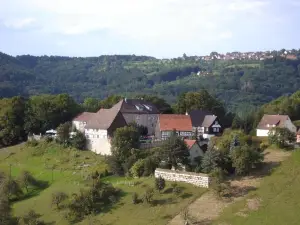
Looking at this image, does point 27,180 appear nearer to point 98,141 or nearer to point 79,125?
point 98,141

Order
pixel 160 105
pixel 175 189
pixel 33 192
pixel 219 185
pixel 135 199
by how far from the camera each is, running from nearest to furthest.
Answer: pixel 219 185, pixel 135 199, pixel 175 189, pixel 33 192, pixel 160 105

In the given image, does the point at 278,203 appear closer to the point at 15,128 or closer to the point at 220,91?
the point at 15,128

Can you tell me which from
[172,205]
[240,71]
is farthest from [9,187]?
[240,71]

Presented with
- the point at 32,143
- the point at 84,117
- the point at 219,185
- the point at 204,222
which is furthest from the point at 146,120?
the point at 204,222

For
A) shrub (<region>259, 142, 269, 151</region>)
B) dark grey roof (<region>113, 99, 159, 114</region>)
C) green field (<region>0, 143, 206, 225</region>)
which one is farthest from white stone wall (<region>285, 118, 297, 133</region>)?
dark grey roof (<region>113, 99, 159, 114</region>)

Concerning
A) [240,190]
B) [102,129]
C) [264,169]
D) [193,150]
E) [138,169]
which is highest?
[102,129]

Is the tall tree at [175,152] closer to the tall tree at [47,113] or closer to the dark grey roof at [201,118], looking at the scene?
the dark grey roof at [201,118]

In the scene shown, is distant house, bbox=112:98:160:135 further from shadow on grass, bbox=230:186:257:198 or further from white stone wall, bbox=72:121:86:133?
shadow on grass, bbox=230:186:257:198

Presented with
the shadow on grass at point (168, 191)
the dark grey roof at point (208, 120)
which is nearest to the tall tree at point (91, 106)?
the dark grey roof at point (208, 120)
